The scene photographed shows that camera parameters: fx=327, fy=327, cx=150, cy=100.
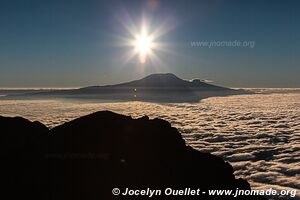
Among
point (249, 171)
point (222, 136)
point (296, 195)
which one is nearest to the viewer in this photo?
point (296, 195)

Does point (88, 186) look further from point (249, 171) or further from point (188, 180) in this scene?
point (249, 171)

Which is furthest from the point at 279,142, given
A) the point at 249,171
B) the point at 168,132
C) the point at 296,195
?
the point at 168,132

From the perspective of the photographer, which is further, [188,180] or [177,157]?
[177,157]
